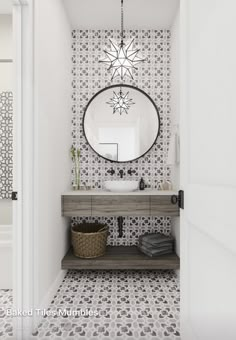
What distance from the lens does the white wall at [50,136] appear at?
170cm

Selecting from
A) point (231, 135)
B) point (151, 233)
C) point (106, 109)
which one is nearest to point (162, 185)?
point (151, 233)

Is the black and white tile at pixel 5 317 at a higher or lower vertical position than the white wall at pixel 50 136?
lower

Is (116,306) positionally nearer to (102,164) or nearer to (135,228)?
(135,228)

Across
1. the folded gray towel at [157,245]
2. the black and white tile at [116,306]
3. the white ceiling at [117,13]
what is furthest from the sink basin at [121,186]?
the white ceiling at [117,13]

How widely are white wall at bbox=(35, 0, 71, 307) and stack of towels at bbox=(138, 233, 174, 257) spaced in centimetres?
86

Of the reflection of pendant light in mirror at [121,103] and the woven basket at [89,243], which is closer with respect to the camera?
the woven basket at [89,243]

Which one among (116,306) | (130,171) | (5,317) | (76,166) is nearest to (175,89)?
(130,171)

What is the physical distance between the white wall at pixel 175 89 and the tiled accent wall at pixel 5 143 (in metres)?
1.92

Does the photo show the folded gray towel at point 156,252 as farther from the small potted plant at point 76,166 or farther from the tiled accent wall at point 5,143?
the tiled accent wall at point 5,143

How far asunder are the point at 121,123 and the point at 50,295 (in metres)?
1.96

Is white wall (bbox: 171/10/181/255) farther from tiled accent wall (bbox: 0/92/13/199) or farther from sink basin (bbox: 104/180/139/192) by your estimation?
tiled accent wall (bbox: 0/92/13/199)

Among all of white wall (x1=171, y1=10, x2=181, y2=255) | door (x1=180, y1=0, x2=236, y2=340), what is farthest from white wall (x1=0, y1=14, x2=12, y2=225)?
door (x1=180, y1=0, x2=236, y2=340)

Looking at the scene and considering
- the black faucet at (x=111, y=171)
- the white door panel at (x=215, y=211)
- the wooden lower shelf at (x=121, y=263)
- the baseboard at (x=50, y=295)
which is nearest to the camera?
the white door panel at (x=215, y=211)

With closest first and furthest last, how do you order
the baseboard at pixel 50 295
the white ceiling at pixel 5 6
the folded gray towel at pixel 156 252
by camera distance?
the baseboard at pixel 50 295
the folded gray towel at pixel 156 252
the white ceiling at pixel 5 6
